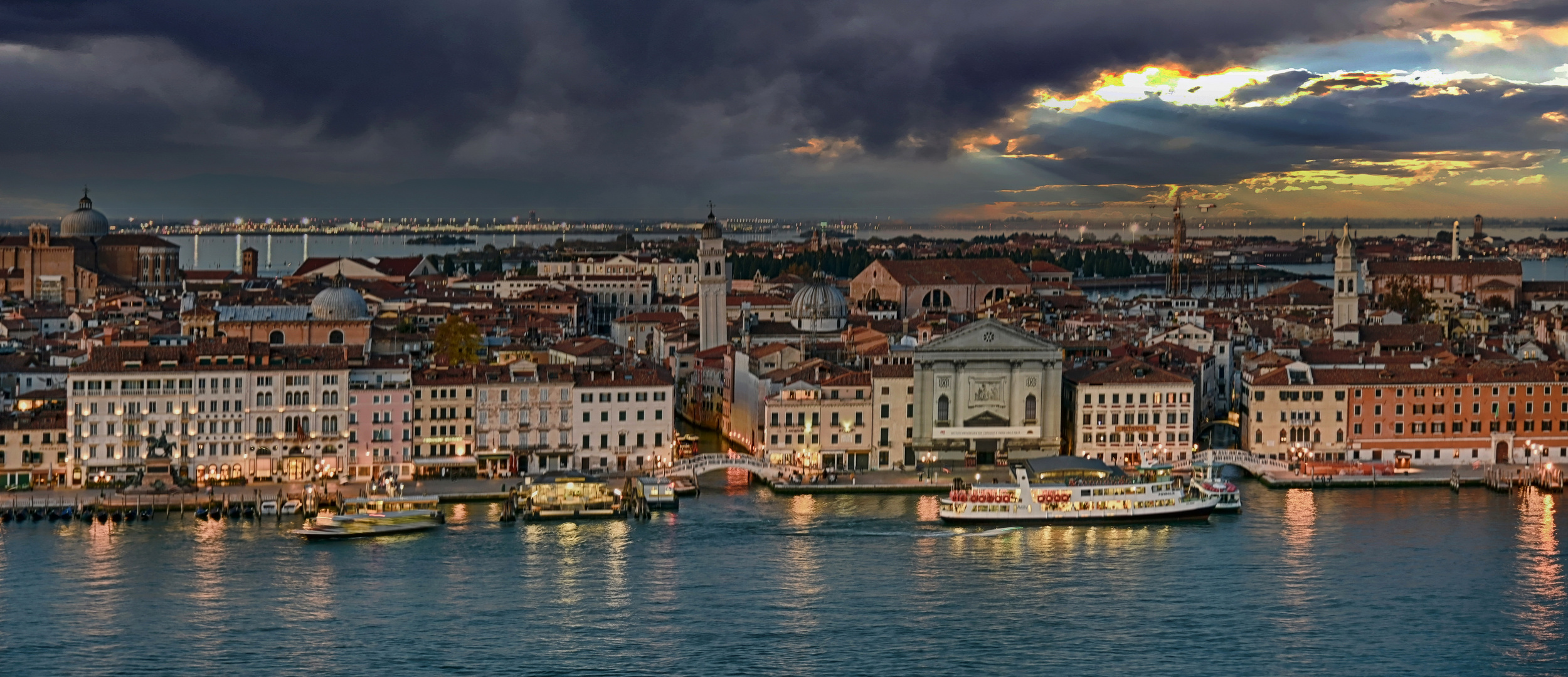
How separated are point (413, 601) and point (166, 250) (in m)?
52.4

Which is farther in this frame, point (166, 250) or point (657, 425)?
point (166, 250)

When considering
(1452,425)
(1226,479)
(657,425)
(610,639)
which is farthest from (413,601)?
(1452,425)

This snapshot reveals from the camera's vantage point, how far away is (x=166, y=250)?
71.5 meters

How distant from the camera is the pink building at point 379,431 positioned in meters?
30.4

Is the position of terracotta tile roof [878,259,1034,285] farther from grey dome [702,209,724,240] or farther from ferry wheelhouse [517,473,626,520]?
ferry wheelhouse [517,473,626,520]

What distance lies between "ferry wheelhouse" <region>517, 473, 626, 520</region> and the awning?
2216 mm

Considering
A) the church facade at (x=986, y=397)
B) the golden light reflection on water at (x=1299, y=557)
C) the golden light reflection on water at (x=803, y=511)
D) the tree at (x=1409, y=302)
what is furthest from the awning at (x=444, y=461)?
the tree at (x=1409, y=302)

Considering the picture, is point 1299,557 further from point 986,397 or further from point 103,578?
point 103,578

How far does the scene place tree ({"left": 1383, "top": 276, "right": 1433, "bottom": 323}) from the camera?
5875 cm

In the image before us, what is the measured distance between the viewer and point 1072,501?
2859 cm

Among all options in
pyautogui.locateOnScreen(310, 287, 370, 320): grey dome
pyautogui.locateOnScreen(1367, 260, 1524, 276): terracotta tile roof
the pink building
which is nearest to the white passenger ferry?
the pink building

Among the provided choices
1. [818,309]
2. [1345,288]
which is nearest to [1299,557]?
[818,309]

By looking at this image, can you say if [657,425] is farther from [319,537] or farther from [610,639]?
[610,639]

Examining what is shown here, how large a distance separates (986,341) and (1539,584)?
10.7 m
